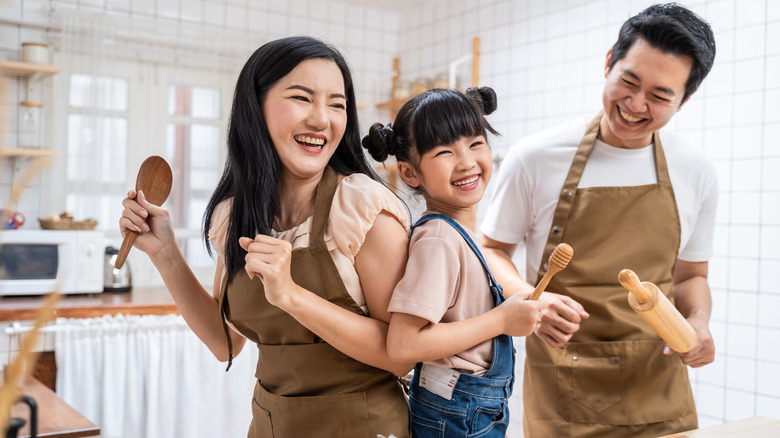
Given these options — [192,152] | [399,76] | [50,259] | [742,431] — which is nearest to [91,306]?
[50,259]

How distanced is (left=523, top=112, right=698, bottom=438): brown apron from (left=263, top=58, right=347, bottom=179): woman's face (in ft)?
2.42

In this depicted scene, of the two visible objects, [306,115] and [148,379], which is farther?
[148,379]

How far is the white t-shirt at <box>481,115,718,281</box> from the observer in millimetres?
1603

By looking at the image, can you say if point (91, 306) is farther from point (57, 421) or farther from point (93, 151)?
point (57, 421)

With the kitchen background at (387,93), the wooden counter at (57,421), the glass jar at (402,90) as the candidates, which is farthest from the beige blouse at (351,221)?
the glass jar at (402,90)

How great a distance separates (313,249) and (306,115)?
20 centimetres

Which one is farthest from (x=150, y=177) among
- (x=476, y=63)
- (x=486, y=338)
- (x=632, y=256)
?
(x=476, y=63)

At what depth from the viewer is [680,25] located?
140cm

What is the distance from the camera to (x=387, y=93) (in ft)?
15.6

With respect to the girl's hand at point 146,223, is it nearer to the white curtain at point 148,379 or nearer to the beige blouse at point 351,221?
the beige blouse at point 351,221

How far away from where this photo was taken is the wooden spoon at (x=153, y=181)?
3.70ft

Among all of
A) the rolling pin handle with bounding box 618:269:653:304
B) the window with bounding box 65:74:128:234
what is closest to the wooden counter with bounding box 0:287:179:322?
the window with bounding box 65:74:128:234

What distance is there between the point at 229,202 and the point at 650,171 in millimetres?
1001

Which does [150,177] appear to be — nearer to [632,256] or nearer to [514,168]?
[514,168]
